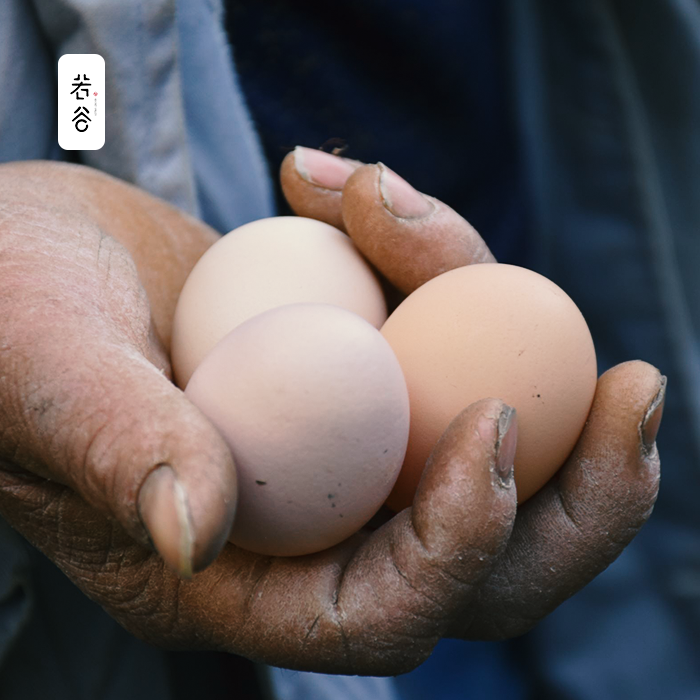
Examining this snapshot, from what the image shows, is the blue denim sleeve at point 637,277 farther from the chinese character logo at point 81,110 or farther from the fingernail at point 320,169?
the chinese character logo at point 81,110

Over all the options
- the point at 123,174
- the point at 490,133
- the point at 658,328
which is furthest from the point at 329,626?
the point at 490,133

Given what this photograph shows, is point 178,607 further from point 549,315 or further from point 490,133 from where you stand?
point 490,133

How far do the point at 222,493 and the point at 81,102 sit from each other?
0.63 meters

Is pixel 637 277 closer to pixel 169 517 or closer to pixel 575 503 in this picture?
pixel 575 503

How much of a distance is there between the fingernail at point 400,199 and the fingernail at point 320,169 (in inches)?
3.7

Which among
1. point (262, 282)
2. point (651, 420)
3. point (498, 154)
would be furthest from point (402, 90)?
point (651, 420)

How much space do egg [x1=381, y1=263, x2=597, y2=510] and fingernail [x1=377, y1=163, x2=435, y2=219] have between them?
0.12 m

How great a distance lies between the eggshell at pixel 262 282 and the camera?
575mm

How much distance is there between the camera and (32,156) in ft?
2.66

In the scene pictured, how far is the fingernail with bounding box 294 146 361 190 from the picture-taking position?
2.42 ft

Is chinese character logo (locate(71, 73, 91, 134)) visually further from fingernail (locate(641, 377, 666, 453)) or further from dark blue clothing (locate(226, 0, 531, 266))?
fingernail (locate(641, 377, 666, 453))

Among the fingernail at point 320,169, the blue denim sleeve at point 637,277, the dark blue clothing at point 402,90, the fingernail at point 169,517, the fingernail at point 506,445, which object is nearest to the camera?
the fingernail at point 169,517

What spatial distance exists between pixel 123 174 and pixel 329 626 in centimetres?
63

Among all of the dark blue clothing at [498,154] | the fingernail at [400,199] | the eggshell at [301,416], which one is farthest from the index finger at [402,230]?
the dark blue clothing at [498,154]
